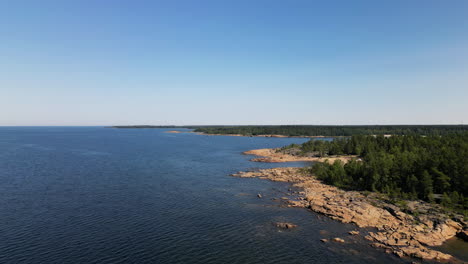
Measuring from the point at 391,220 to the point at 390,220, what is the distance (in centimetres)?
15

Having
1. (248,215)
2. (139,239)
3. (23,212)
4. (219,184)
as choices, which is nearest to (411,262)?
(248,215)

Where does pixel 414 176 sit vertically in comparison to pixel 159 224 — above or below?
above

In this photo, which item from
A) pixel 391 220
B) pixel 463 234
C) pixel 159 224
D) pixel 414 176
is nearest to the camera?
pixel 463 234

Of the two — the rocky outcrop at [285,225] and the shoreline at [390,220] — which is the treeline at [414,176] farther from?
the rocky outcrop at [285,225]

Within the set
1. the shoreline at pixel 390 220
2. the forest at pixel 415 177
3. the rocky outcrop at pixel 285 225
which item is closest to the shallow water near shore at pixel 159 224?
the rocky outcrop at pixel 285 225

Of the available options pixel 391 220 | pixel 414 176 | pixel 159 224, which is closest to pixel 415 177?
pixel 414 176

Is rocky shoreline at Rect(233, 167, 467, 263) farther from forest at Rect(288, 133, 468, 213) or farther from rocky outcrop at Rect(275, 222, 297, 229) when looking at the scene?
rocky outcrop at Rect(275, 222, 297, 229)

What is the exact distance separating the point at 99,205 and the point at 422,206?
61726mm

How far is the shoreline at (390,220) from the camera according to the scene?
119 ft

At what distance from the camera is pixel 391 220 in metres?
44.8

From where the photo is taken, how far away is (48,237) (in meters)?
37.8

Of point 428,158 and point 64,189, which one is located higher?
point 428,158

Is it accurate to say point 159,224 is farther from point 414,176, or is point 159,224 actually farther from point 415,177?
point 414,176

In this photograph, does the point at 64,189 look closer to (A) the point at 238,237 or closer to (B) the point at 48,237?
(B) the point at 48,237
